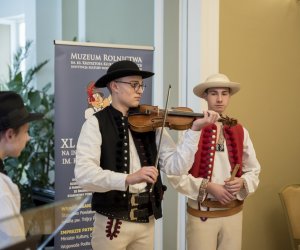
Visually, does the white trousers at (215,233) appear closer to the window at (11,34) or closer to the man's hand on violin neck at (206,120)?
the man's hand on violin neck at (206,120)

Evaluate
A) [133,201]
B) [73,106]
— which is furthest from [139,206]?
[73,106]

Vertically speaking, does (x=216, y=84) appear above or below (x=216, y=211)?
above

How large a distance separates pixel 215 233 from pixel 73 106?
3.96 feet

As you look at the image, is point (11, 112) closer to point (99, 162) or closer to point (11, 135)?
point (11, 135)

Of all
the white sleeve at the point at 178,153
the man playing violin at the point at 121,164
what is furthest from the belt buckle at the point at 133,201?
the white sleeve at the point at 178,153

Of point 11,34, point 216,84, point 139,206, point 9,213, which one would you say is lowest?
point 139,206

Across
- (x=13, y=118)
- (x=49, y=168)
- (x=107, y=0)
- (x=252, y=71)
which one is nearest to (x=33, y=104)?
(x=49, y=168)

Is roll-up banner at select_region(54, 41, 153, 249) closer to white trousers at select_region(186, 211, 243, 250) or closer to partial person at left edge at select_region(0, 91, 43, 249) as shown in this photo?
white trousers at select_region(186, 211, 243, 250)

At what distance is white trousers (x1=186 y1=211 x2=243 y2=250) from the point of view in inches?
85.1

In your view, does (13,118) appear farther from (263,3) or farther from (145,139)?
(263,3)

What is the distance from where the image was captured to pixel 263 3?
3199mm

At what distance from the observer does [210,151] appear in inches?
84.4

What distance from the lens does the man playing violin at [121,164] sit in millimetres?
1783

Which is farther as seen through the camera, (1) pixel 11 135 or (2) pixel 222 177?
(2) pixel 222 177
